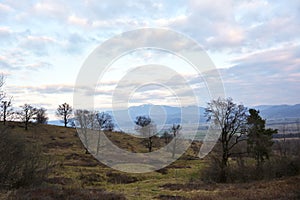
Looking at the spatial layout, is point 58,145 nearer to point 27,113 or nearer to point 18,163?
point 27,113

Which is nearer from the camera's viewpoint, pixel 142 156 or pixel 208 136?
pixel 208 136

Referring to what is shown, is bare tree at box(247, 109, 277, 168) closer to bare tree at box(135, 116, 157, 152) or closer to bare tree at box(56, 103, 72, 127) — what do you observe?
bare tree at box(135, 116, 157, 152)

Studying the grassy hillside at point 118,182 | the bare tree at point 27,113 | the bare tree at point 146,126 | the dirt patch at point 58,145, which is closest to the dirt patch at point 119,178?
the grassy hillside at point 118,182

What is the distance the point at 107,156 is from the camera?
66.3 metres

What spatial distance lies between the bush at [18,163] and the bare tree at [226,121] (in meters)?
21.8

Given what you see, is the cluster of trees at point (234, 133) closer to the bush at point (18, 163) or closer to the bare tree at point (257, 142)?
the bare tree at point (257, 142)

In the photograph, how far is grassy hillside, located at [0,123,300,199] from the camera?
1927 cm

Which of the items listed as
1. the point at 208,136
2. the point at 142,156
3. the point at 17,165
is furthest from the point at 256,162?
the point at 142,156

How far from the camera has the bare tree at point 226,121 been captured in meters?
36.2

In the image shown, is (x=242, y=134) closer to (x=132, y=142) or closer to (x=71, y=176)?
(x=71, y=176)

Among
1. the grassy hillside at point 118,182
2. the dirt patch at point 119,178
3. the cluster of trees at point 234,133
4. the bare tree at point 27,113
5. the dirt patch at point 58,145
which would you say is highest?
the bare tree at point 27,113

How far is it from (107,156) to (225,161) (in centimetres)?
3566

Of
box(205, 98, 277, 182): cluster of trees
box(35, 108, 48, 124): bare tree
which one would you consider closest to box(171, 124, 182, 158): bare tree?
box(205, 98, 277, 182): cluster of trees

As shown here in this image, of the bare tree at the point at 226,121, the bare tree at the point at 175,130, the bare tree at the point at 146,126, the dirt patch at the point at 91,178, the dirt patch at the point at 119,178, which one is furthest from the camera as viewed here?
the bare tree at the point at 175,130
